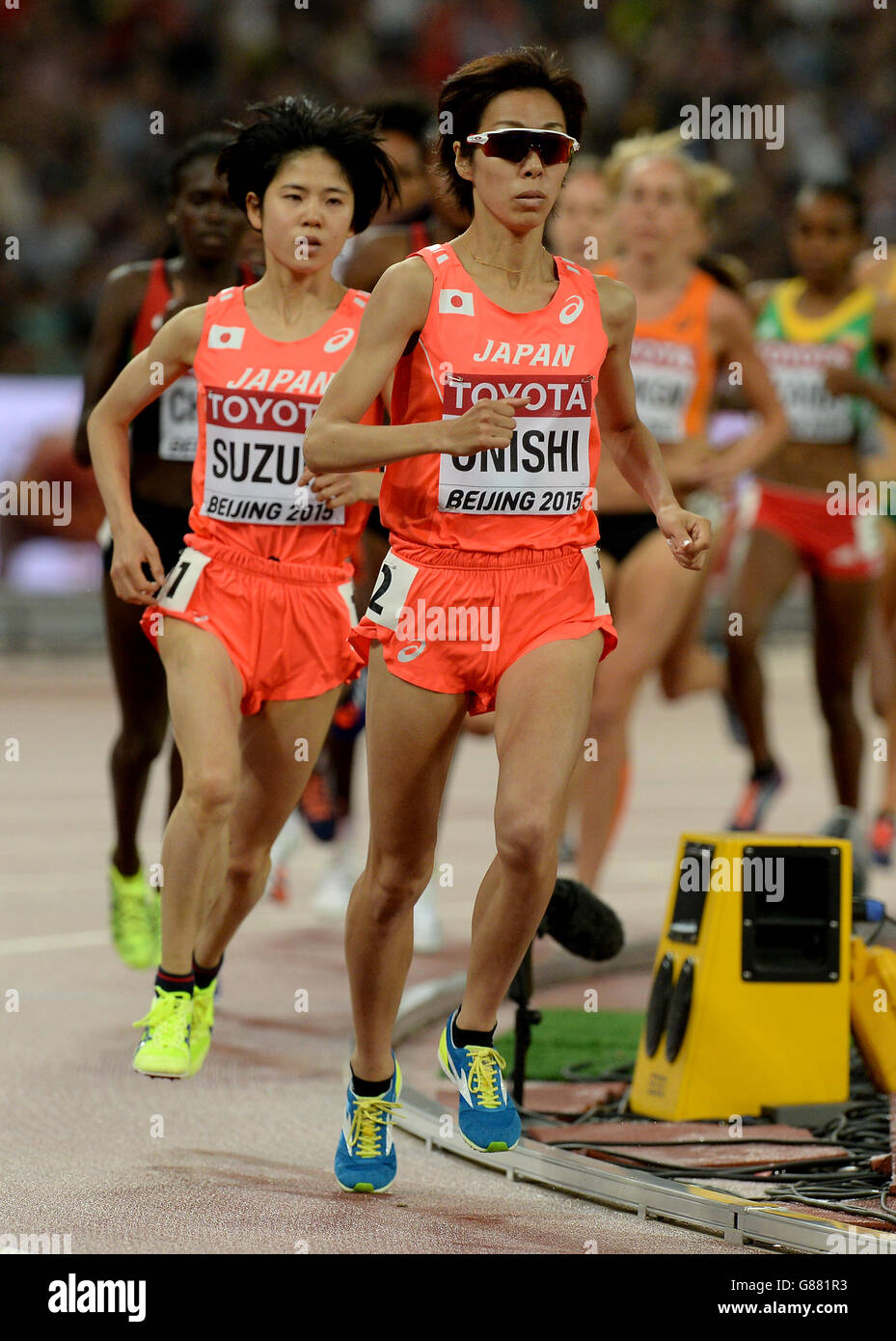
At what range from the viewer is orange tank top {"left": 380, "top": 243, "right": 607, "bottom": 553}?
4.66 metres

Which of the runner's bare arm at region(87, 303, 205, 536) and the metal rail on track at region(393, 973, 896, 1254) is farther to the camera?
the runner's bare arm at region(87, 303, 205, 536)

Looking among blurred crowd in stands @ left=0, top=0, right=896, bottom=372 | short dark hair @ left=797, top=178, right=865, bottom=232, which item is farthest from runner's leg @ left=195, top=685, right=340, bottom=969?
blurred crowd in stands @ left=0, top=0, right=896, bottom=372

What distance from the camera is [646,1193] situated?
191 inches

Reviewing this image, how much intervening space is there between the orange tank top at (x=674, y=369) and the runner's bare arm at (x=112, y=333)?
7.87 feet

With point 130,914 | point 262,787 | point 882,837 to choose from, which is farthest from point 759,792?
point 262,787

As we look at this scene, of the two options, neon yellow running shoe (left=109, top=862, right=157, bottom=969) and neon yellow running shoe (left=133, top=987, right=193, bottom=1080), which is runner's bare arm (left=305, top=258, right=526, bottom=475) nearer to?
neon yellow running shoe (left=133, top=987, right=193, bottom=1080)

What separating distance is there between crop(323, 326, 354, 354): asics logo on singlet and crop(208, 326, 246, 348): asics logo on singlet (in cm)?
22

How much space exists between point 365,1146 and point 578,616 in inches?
53.5

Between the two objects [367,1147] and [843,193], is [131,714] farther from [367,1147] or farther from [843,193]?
[843,193]

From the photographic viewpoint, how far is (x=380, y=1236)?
4.59 metres

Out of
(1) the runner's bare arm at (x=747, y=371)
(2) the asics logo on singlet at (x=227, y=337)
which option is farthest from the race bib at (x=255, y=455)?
(1) the runner's bare arm at (x=747, y=371)

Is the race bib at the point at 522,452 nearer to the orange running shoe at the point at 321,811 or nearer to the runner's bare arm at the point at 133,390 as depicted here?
the runner's bare arm at the point at 133,390

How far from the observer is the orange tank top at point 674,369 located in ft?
28.0

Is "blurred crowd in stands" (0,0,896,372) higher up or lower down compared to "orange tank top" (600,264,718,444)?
higher up
